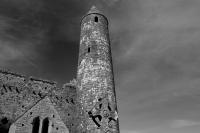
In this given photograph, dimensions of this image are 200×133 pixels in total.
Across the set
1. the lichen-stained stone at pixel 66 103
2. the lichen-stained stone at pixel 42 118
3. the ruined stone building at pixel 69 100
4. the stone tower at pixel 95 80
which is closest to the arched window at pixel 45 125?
the ruined stone building at pixel 69 100

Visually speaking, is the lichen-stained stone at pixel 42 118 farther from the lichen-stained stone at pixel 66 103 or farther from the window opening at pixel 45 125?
the lichen-stained stone at pixel 66 103

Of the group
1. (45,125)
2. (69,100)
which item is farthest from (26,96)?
(69,100)

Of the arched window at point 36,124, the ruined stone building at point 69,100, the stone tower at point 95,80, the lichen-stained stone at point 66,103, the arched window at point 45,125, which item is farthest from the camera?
the lichen-stained stone at point 66,103

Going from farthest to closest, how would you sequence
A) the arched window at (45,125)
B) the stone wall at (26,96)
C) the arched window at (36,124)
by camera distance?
the arched window at (45,125)
the arched window at (36,124)
the stone wall at (26,96)

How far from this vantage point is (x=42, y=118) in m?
10.4

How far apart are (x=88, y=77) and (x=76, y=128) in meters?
2.93

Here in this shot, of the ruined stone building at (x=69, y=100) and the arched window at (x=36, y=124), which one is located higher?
the ruined stone building at (x=69, y=100)

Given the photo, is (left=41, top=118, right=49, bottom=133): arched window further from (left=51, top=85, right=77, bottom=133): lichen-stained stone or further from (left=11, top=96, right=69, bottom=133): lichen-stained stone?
(left=51, top=85, right=77, bottom=133): lichen-stained stone

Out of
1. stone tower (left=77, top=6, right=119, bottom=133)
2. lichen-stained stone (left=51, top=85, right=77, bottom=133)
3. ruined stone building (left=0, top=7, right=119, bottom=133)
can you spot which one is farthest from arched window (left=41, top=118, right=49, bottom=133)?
stone tower (left=77, top=6, right=119, bottom=133)

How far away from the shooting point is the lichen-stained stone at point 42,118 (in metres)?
9.72

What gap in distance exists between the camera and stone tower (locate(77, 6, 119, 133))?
10812 mm

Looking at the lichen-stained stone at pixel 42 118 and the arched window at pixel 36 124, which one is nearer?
the lichen-stained stone at pixel 42 118

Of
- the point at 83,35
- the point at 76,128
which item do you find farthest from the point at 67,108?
the point at 83,35

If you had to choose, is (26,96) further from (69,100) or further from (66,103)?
(69,100)
